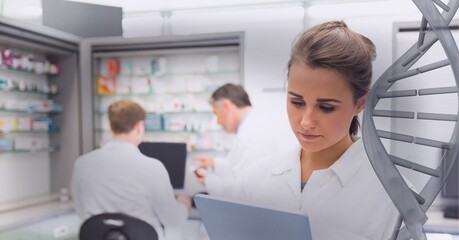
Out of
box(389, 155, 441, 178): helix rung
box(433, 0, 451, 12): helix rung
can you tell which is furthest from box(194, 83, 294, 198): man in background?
box(433, 0, 451, 12): helix rung

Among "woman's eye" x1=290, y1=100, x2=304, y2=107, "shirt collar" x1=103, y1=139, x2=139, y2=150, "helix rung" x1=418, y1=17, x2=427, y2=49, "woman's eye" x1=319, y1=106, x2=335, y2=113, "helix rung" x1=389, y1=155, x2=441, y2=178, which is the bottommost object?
"helix rung" x1=389, y1=155, x2=441, y2=178

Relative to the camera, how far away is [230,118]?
806 millimetres

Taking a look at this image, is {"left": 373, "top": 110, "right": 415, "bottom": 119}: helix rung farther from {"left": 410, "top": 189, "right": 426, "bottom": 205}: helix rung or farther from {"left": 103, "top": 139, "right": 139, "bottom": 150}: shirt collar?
{"left": 103, "top": 139, "right": 139, "bottom": 150}: shirt collar

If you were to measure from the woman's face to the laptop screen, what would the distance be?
0.25 metres

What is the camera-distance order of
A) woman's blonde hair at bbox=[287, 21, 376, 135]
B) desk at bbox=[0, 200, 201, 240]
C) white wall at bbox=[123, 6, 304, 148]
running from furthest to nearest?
desk at bbox=[0, 200, 201, 240] < white wall at bbox=[123, 6, 304, 148] < woman's blonde hair at bbox=[287, 21, 376, 135]

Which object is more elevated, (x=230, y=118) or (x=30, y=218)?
(x=230, y=118)

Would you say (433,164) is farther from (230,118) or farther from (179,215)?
(179,215)

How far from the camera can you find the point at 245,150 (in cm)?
79

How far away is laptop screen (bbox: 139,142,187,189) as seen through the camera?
0.80 metres

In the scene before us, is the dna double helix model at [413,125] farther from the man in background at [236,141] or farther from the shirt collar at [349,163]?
the man in background at [236,141]

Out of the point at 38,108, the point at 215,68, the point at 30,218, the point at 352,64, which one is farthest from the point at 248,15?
the point at 30,218

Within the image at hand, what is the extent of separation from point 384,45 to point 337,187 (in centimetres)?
26

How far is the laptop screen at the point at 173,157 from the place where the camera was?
803mm

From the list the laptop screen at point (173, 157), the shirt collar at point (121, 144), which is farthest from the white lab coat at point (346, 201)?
the shirt collar at point (121, 144)
